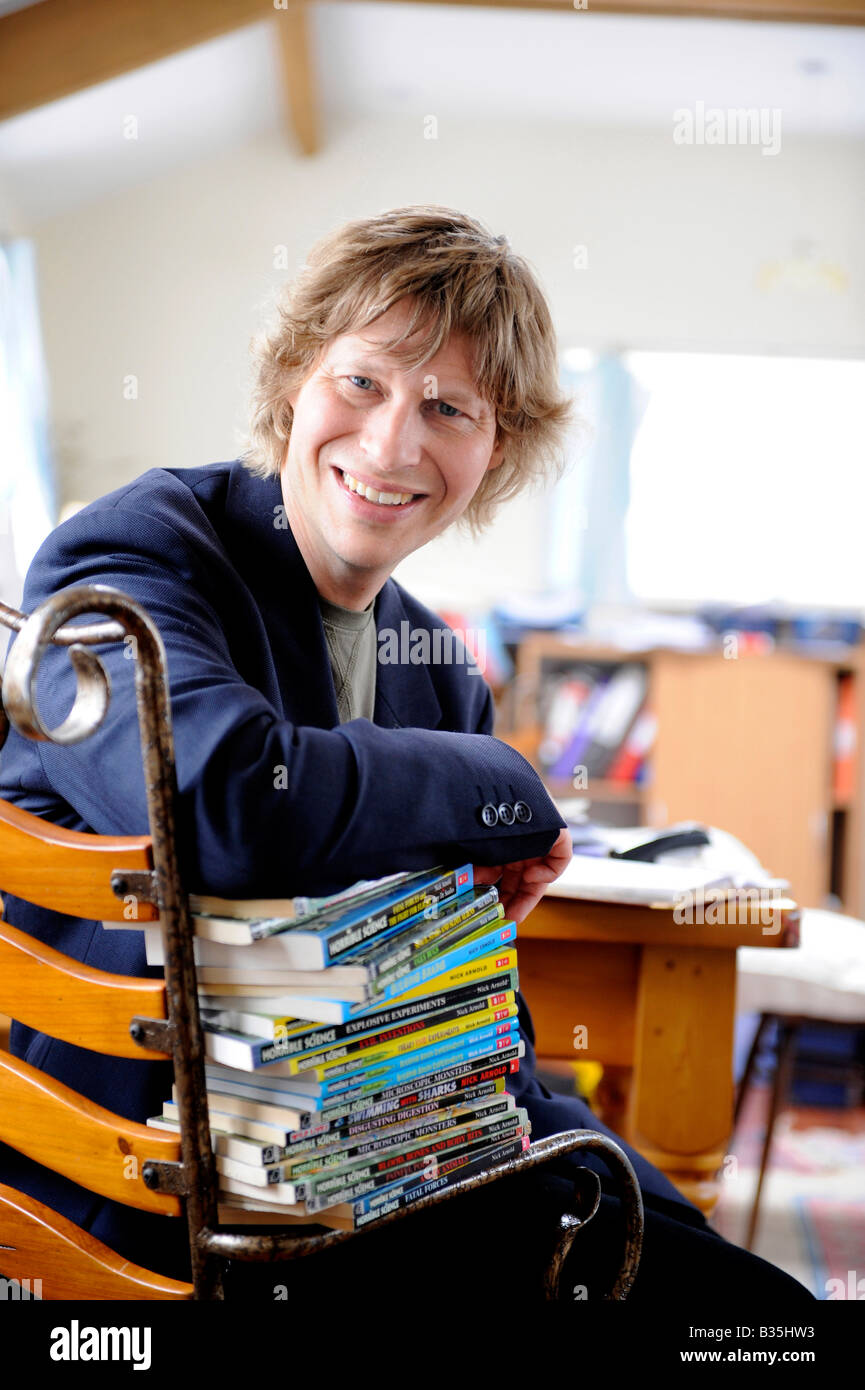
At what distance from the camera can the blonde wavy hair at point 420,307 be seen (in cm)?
110

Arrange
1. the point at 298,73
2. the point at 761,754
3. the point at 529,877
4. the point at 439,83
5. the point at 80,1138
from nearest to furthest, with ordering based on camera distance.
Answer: the point at 80,1138 < the point at 529,877 < the point at 761,754 < the point at 298,73 < the point at 439,83

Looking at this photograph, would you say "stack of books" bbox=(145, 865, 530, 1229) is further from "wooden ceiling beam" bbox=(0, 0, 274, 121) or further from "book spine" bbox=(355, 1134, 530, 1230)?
"wooden ceiling beam" bbox=(0, 0, 274, 121)

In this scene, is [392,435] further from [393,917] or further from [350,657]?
[393,917]

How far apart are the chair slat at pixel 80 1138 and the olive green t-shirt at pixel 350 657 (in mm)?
517

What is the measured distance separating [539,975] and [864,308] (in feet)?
16.0

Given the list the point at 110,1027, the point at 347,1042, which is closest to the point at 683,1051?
the point at 347,1042

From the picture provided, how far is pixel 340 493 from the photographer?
1.14m

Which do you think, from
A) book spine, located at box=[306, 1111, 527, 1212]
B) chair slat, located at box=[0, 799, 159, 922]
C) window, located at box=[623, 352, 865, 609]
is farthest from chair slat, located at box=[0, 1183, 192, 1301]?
window, located at box=[623, 352, 865, 609]

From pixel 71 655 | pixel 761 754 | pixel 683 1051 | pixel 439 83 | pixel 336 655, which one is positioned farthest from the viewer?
pixel 439 83

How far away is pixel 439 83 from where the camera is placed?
5.24 metres

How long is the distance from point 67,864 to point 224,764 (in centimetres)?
11

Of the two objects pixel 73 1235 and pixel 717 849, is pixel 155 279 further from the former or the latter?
pixel 73 1235
